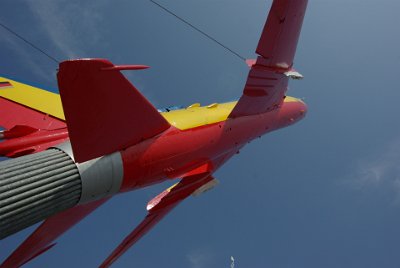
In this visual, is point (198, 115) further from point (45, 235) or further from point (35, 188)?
point (45, 235)

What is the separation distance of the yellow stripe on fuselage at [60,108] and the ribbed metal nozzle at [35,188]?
14.1 ft

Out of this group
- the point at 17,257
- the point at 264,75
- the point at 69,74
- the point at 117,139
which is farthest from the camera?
the point at 264,75

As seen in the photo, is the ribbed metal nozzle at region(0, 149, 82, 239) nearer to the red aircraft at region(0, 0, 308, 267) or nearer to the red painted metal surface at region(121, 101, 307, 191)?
the red aircraft at region(0, 0, 308, 267)

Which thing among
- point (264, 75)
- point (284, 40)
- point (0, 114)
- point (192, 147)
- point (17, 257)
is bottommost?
point (17, 257)

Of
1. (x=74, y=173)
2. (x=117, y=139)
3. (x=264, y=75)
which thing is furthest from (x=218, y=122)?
(x=74, y=173)

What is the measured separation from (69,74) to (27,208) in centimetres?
330

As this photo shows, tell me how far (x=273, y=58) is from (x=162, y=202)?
22.7 feet

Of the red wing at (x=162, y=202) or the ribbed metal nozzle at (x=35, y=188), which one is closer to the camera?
the ribbed metal nozzle at (x=35, y=188)

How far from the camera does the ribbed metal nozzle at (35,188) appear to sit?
24.8 ft

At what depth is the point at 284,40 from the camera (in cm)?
1238

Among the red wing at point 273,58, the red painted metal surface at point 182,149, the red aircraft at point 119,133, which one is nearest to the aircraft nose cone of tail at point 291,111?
the red aircraft at point 119,133

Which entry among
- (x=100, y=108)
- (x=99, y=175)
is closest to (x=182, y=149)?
(x=99, y=175)

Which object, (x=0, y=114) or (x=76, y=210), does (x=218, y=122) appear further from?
(x=0, y=114)

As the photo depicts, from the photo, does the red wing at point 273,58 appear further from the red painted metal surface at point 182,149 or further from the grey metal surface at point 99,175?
the grey metal surface at point 99,175
